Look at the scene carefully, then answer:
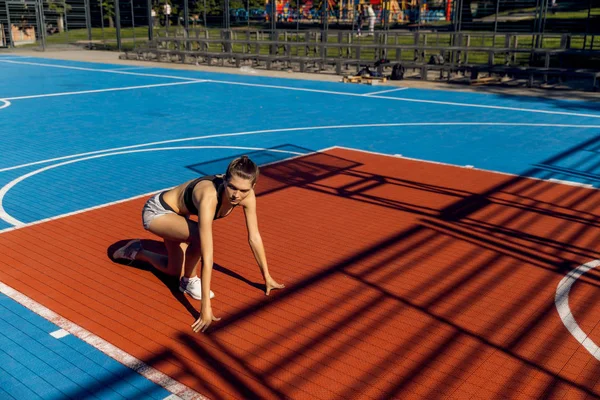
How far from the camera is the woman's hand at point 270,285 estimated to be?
671 centimetres

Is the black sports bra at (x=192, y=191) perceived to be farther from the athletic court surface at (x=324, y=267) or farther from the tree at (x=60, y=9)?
the tree at (x=60, y=9)

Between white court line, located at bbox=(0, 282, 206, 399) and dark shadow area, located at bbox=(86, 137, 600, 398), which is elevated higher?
dark shadow area, located at bbox=(86, 137, 600, 398)

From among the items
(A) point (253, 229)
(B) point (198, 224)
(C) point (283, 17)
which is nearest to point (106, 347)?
(B) point (198, 224)

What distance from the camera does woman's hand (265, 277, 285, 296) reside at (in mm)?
6711

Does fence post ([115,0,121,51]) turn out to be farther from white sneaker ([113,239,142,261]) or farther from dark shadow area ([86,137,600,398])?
white sneaker ([113,239,142,261])

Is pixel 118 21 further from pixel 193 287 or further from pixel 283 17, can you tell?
pixel 193 287

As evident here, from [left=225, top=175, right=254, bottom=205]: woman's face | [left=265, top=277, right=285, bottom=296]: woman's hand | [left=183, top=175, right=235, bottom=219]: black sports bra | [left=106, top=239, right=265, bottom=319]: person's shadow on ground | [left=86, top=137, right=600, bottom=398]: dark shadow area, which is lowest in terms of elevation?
[left=106, top=239, right=265, bottom=319]: person's shadow on ground

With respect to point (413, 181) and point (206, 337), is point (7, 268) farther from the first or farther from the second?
point (413, 181)

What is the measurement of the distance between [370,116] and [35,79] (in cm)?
1637

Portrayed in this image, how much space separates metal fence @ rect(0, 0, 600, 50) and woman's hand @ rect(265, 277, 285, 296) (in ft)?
69.2

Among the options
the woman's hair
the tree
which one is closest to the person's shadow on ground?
the woman's hair

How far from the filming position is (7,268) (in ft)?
25.0

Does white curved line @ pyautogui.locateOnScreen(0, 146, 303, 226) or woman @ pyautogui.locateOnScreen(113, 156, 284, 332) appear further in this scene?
white curved line @ pyautogui.locateOnScreen(0, 146, 303, 226)

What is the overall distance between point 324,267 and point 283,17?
29.6 metres
